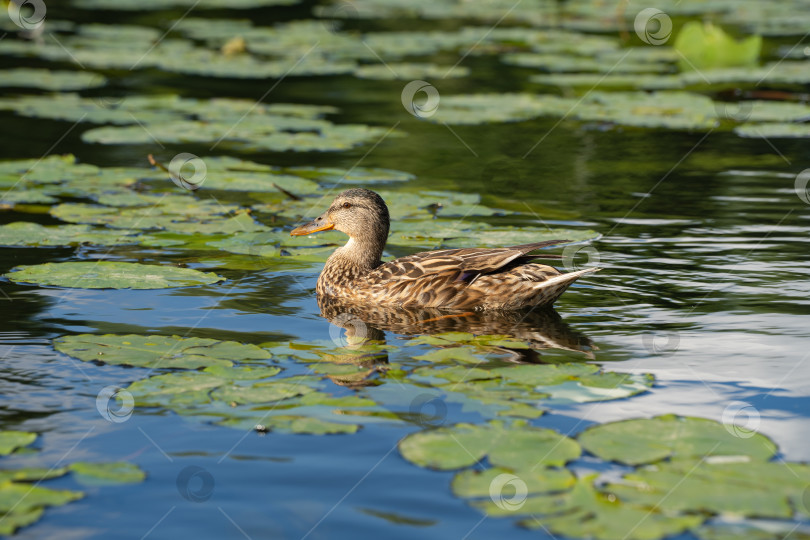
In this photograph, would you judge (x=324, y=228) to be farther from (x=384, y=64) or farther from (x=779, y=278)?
(x=384, y=64)

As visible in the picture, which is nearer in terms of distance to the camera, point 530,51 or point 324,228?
point 324,228

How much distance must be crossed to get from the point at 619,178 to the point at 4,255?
23.8 feet

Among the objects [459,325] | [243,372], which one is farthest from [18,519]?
[459,325]

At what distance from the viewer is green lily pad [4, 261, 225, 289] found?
8.29 m

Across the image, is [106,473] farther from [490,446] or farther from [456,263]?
[456,263]

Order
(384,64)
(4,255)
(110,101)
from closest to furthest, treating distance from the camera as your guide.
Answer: (4,255) → (110,101) → (384,64)

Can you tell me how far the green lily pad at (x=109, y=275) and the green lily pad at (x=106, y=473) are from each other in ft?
10.6

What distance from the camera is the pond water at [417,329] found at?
491 cm

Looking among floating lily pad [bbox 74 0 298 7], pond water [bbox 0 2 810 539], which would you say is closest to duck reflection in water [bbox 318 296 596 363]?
pond water [bbox 0 2 810 539]

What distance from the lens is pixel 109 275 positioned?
848 centimetres

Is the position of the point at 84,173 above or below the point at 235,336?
above

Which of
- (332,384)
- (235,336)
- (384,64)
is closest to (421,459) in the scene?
(332,384)

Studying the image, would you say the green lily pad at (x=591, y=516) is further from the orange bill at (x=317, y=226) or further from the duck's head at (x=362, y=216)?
the orange bill at (x=317, y=226)

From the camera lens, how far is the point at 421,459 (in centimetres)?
518
